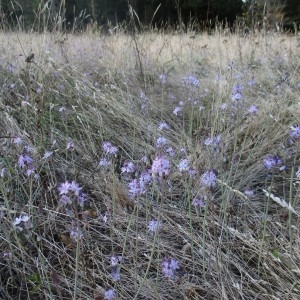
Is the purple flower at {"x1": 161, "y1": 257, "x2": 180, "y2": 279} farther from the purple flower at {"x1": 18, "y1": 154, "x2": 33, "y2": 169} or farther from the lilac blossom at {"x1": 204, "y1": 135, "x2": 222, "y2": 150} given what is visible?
the lilac blossom at {"x1": 204, "y1": 135, "x2": 222, "y2": 150}

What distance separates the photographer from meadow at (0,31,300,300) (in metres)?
1.27

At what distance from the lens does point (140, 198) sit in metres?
1.74

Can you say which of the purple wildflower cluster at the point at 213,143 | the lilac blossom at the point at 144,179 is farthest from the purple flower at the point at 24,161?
the purple wildflower cluster at the point at 213,143

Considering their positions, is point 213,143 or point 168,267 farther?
point 213,143

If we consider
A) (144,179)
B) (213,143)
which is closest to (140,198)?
(213,143)

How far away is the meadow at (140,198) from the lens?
4.17ft

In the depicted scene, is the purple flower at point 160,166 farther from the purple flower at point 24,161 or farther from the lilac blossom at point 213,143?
the lilac blossom at point 213,143

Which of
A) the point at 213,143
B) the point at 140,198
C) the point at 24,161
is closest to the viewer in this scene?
the point at 24,161

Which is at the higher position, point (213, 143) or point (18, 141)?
point (18, 141)

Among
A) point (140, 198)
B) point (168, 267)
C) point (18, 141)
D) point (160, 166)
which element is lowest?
point (140, 198)

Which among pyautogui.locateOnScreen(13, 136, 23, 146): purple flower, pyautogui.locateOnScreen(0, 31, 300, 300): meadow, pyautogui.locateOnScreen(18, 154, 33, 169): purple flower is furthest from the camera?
pyautogui.locateOnScreen(13, 136, 23, 146): purple flower

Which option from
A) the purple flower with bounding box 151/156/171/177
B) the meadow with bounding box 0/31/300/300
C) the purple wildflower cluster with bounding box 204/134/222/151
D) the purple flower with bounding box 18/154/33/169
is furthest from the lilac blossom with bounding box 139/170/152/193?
the purple wildflower cluster with bounding box 204/134/222/151

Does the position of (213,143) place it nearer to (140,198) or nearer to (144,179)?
(140,198)

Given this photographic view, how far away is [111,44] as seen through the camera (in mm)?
4570
